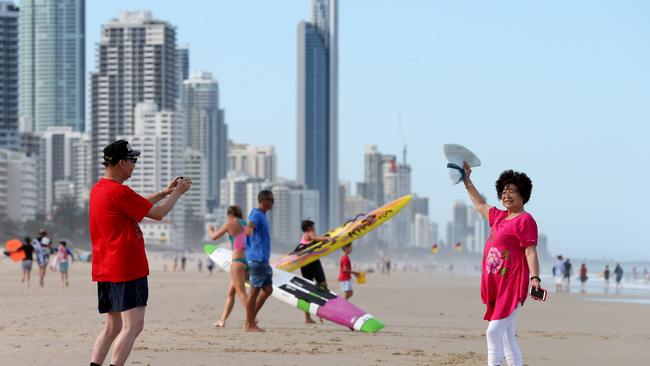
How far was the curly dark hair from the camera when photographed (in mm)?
6695

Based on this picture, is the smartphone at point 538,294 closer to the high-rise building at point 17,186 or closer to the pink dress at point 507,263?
the pink dress at point 507,263

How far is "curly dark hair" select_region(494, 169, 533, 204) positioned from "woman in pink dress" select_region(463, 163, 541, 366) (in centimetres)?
2

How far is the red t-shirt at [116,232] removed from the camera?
20.2 feet

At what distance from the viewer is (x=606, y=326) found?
16.6m

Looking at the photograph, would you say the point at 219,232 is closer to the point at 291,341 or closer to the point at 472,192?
the point at 291,341

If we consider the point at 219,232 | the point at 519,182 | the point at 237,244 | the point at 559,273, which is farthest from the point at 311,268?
the point at 559,273

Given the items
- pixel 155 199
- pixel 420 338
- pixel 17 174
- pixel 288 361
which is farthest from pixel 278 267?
pixel 17 174

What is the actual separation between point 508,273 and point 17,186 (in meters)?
164

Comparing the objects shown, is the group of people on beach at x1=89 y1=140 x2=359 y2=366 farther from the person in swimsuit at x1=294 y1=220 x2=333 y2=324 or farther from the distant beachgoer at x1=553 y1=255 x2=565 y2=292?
the distant beachgoer at x1=553 y1=255 x2=565 y2=292

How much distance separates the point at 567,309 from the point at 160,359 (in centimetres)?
1517

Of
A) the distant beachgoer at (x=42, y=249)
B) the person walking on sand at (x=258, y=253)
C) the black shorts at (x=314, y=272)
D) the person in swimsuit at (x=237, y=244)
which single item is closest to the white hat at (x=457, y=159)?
the person walking on sand at (x=258, y=253)

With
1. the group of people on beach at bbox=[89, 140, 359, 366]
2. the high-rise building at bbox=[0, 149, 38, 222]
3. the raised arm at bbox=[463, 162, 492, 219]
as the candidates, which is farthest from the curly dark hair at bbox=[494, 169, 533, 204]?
the high-rise building at bbox=[0, 149, 38, 222]

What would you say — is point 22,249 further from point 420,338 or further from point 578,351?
point 578,351

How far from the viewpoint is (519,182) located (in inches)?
264
